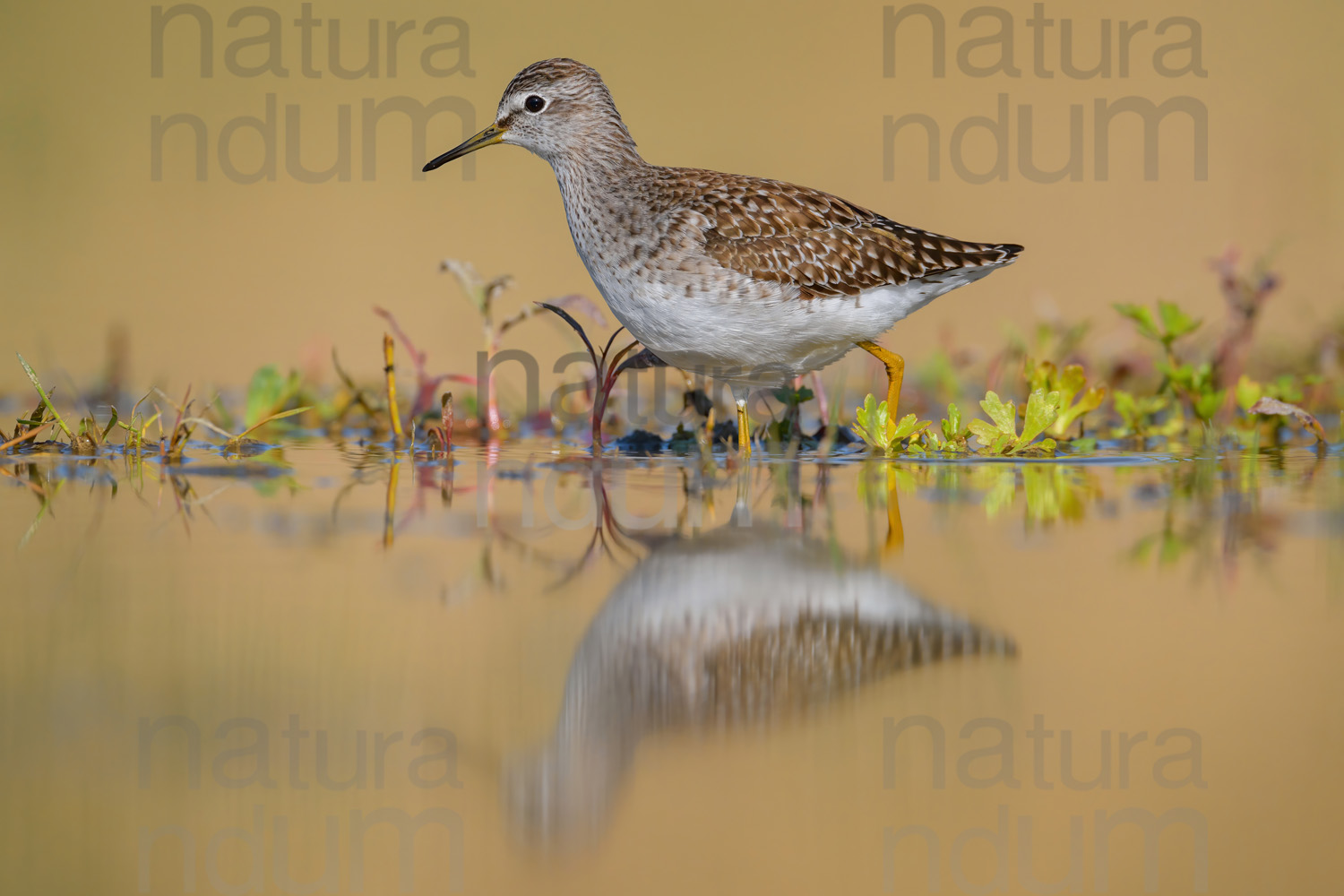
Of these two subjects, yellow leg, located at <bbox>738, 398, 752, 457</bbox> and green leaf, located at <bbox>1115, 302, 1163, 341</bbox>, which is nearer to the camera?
yellow leg, located at <bbox>738, 398, 752, 457</bbox>

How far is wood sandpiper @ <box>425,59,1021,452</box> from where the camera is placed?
5.92m

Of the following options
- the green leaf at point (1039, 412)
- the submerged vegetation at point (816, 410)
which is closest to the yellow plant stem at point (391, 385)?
the submerged vegetation at point (816, 410)

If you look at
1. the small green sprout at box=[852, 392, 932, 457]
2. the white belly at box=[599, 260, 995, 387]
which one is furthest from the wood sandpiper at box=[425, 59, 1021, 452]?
the small green sprout at box=[852, 392, 932, 457]

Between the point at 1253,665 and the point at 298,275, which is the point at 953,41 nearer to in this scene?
the point at 298,275

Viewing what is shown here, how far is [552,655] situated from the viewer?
3.02 m

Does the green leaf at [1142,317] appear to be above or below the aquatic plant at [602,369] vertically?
above

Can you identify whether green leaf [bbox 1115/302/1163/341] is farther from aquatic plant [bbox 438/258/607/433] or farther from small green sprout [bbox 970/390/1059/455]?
aquatic plant [bbox 438/258/607/433]

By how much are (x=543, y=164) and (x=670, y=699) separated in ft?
41.2

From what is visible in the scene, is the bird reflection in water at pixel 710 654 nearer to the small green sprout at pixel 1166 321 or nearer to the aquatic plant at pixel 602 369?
the aquatic plant at pixel 602 369

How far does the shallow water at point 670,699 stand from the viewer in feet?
7.41

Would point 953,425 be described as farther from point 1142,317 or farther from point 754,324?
point 1142,317

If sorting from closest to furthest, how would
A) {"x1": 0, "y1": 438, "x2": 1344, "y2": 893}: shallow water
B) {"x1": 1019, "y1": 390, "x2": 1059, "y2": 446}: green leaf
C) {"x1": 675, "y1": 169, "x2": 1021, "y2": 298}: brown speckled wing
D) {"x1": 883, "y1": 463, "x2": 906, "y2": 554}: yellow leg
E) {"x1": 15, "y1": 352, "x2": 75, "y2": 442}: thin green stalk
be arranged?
{"x1": 0, "y1": 438, "x2": 1344, "y2": 893}: shallow water → {"x1": 883, "y1": 463, "x2": 906, "y2": 554}: yellow leg → {"x1": 15, "y1": 352, "x2": 75, "y2": 442}: thin green stalk → {"x1": 1019, "y1": 390, "x2": 1059, "y2": 446}: green leaf → {"x1": 675, "y1": 169, "x2": 1021, "y2": 298}: brown speckled wing

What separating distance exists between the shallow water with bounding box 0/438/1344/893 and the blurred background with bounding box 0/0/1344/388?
23.9ft

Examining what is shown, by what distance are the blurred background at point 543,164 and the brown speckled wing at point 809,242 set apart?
4561 mm
